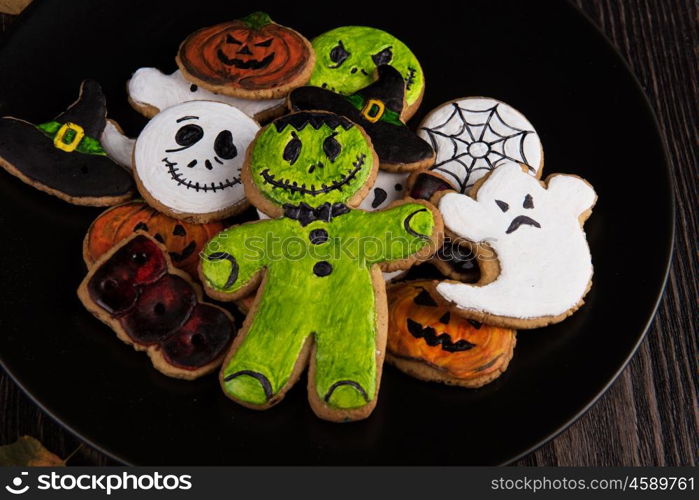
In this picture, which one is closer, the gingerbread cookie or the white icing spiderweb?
the gingerbread cookie

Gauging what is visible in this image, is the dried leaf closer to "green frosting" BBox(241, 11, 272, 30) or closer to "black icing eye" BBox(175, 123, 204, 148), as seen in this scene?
"black icing eye" BBox(175, 123, 204, 148)

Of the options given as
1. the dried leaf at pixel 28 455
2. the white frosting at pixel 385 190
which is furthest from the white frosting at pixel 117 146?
the dried leaf at pixel 28 455

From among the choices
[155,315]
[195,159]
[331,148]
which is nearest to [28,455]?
[155,315]

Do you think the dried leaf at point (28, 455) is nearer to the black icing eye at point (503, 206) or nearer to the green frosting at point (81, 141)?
the green frosting at point (81, 141)

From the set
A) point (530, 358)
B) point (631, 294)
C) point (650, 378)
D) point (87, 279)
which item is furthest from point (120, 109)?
point (650, 378)

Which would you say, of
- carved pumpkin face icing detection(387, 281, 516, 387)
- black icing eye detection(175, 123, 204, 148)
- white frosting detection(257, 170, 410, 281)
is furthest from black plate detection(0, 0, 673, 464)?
white frosting detection(257, 170, 410, 281)

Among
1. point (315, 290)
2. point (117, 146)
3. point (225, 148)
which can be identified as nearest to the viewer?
point (315, 290)

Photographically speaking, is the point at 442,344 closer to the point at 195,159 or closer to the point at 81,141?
the point at 195,159
